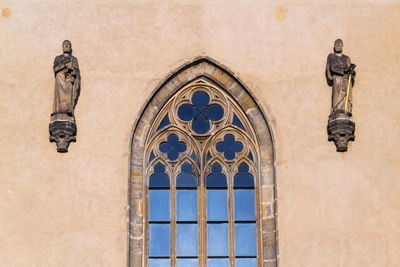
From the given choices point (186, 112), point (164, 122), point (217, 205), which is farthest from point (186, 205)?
point (186, 112)

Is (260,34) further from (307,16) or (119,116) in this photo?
(119,116)

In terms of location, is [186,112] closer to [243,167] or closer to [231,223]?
[243,167]

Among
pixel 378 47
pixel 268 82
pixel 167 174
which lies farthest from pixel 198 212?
pixel 378 47

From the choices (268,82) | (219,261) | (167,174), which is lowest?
(219,261)

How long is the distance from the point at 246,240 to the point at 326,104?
2439mm

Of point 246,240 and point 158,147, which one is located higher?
point 158,147

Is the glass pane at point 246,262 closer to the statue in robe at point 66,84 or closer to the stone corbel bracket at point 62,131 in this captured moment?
the stone corbel bracket at point 62,131

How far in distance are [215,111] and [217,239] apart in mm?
2103

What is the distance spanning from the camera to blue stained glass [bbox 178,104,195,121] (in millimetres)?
22323

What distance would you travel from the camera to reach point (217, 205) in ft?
71.6

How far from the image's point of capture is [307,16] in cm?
2248

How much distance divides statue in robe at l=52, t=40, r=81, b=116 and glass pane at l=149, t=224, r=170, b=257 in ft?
7.16

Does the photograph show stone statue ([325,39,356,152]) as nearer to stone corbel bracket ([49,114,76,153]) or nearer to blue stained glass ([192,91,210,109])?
blue stained glass ([192,91,210,109])

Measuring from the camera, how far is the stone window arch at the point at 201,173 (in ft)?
70.6
